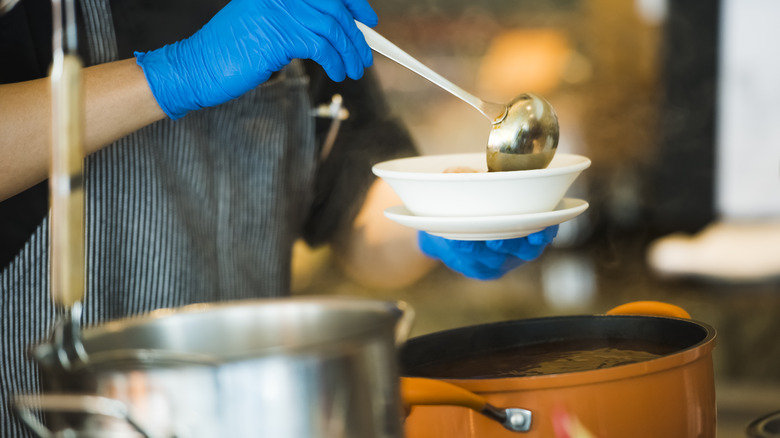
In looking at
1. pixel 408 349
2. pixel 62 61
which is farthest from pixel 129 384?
pixel 408 349

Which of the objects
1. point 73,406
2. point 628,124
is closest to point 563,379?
point 73,406

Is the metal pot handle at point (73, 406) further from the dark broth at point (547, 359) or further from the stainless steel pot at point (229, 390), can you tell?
the dark broth at point (547, 359)

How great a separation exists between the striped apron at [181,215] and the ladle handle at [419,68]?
0.42 metres

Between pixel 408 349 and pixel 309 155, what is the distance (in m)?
0.81

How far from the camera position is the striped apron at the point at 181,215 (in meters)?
1.17

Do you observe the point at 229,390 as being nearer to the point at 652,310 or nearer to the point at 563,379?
the point at 563,379

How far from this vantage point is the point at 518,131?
1014mm

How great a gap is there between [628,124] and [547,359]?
2.31m

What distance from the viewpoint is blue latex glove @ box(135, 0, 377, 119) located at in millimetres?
1049

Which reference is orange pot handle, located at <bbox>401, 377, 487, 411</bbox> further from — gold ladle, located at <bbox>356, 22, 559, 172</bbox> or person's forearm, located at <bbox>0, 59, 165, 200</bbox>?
person's forearm, located at <bbox>0, 59, 165, 200</bbox>

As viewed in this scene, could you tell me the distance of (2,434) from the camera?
1.17 metres

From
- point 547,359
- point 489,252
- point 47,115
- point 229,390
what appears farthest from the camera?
point 489,252

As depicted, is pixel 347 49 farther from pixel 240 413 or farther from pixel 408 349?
pixel 240 413

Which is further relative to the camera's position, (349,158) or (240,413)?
(349,158)
